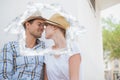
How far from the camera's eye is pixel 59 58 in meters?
2.19

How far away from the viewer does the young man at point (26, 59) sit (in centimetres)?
221

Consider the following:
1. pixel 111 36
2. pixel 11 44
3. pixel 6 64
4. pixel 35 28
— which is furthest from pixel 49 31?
pixel 111 36

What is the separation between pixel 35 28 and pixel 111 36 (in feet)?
18.1

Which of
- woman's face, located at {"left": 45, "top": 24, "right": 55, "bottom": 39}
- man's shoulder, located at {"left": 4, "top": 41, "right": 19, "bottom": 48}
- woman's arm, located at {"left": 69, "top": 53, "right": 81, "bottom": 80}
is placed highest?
woman's face, located at {"left": 45, "top": 24, "right": 55, "bottom": 39}

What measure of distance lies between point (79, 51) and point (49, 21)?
384 millimetres

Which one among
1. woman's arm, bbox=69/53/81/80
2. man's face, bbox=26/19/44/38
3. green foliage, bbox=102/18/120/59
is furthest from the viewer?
green foliage, bbox=102/18/120/59

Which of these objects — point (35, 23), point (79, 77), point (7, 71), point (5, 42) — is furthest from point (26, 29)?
point (79, 77)

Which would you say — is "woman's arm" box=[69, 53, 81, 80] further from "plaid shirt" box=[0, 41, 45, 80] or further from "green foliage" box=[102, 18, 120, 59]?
"green foliage" box=[102, 18, 120, 59]

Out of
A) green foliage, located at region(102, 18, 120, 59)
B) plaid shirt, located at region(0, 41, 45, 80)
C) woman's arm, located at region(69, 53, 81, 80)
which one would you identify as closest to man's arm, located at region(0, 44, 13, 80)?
plaid shirt, located at region(0, 41, 45, 80)

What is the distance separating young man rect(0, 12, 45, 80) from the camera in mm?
2213

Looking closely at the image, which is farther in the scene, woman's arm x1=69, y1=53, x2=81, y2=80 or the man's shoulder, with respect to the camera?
the man's shoulder

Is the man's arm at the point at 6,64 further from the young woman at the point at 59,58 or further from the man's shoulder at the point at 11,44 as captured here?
the young woman at the point at 59,58

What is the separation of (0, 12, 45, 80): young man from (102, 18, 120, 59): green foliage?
5.26 metres

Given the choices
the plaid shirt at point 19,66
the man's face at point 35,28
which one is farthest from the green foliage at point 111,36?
the plaid shirt at point 19,66
